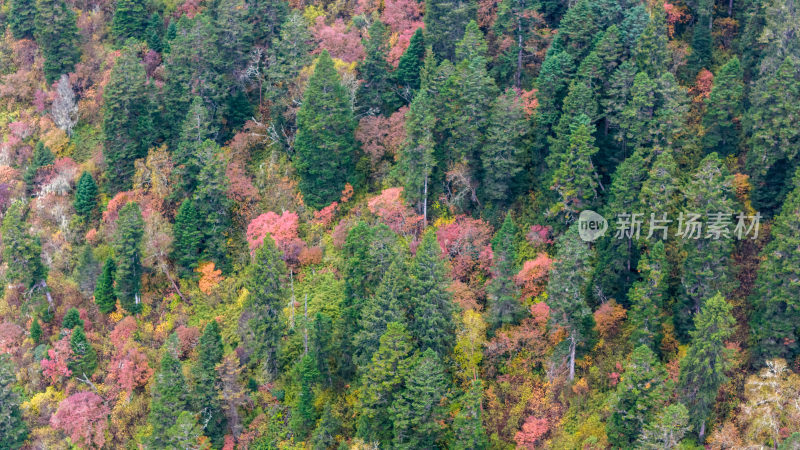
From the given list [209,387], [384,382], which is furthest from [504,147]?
[209,387]

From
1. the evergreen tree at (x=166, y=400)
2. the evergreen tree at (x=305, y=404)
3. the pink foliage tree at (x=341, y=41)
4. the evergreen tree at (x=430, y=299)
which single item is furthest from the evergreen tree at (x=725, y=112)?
the evergreen tree at (x=166, y=400)

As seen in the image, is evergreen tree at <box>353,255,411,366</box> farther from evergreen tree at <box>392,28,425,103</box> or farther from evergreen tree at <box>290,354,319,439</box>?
evergreen tree at <box>392,28,425,103</box>

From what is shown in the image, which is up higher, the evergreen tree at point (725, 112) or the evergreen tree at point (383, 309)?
the evergreen tree at point (725, 112)

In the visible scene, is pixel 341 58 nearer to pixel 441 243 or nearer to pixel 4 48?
pixel 441 243

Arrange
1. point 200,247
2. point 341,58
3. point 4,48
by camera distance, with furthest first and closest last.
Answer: point 4,48 → point 341,58 → point 200,247

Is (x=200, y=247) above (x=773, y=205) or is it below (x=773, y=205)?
below

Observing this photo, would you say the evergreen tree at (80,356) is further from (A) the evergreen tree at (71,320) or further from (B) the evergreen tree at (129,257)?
(B) the evergreen tree at (129,257)

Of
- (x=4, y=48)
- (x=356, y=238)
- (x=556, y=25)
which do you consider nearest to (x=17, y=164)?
(x=4, y=48)
